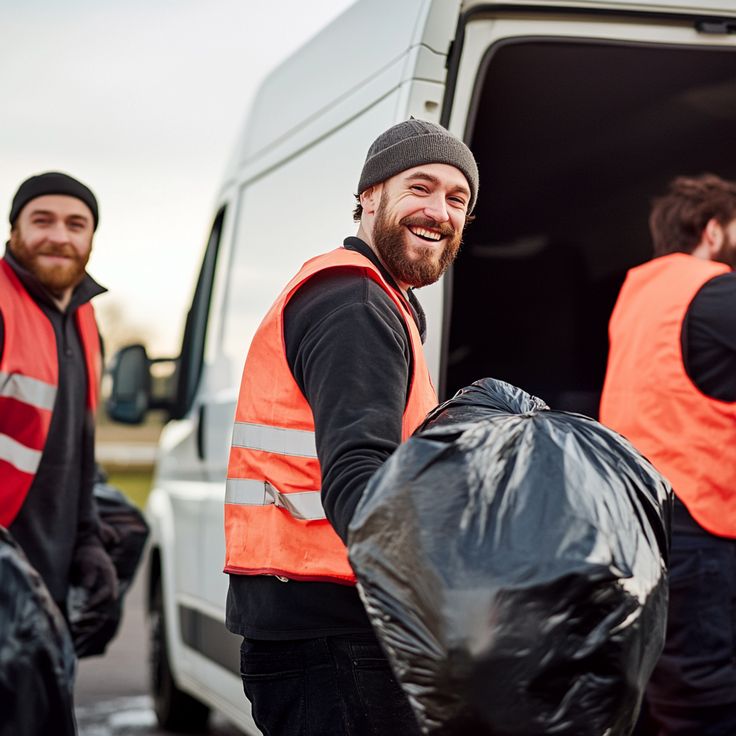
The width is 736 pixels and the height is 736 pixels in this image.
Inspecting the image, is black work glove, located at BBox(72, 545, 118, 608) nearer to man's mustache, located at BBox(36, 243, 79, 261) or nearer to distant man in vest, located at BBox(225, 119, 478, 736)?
man's mustache, located at BBox(36, 243, 79, 261)

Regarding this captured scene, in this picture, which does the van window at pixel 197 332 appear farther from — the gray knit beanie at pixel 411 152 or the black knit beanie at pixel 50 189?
the gray knit beanie at pixel 411 152

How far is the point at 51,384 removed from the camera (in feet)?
12.5

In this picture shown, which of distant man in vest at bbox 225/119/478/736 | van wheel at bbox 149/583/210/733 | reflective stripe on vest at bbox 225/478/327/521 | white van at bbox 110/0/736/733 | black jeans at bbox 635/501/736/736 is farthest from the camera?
van wheel at bbox 149/583/210/733

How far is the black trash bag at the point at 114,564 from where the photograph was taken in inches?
156

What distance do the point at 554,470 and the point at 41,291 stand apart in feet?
7.12

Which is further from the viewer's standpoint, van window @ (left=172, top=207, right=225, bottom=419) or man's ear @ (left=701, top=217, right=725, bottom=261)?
van window @ (left=172, top=207, right=225, bottom=419)

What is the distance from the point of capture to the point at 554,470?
2109 mm

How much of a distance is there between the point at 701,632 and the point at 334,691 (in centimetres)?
159

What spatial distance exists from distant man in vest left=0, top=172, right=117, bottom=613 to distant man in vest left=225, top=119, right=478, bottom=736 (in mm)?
1237

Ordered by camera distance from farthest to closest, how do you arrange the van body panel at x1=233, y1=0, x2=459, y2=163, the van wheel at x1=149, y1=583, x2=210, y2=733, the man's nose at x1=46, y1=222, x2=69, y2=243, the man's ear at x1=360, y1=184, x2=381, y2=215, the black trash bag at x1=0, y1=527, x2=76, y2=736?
the van wheel at x1=149, y1=583, x2=210, y2=733
the man's nose at x1=46, y1=222, x2=69, y2=243
the van body panel at x1=233, y1=0, x2=459, y2=163
the man's ear at x1=360, y1=184, x2=381, y2=215
the black trash bag at x1=0, y1=527, x2=76, y2=736

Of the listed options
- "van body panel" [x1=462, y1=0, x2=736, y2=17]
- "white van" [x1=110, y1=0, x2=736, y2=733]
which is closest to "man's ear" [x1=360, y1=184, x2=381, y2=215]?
"white van" [x1=110, y1=0, x2=736, y2=733]

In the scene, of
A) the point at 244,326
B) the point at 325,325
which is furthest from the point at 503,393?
the point at 244,326

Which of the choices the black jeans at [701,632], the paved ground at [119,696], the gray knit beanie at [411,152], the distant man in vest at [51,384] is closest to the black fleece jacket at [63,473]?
the distant man in vest at [51,384]

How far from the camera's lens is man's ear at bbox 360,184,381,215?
271 centimetres
